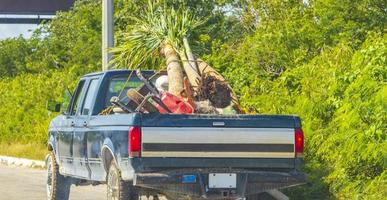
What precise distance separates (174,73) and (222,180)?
257cm

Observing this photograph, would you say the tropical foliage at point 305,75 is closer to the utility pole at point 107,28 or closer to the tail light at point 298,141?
the utility pole at point 107,28

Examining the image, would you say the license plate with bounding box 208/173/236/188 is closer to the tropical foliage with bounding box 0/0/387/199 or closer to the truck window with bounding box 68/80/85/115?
the tropical foliage with bounding box 0/0/387/199

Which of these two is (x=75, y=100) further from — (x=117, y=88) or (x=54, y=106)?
(x=117, y=88)

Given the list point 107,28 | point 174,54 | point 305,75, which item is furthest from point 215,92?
point 107,28

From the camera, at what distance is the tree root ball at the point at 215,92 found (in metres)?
12.4

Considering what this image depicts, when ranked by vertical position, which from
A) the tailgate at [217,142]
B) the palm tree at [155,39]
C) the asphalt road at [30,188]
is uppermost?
the palm tree at [155,39]

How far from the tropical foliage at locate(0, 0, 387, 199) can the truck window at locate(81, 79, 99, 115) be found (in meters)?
2.03

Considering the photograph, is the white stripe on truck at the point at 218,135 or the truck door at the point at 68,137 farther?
the truck door at the point at 68,137

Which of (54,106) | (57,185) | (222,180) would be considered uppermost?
(54,106)

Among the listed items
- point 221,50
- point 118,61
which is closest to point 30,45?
point 221,50

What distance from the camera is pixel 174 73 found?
13016 mm

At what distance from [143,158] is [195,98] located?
1.96 m

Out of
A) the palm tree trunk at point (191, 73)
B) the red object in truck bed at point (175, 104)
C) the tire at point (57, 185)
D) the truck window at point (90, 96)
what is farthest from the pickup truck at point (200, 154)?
the tire at point (57, 185)

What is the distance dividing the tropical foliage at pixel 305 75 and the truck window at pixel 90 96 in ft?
6.65
